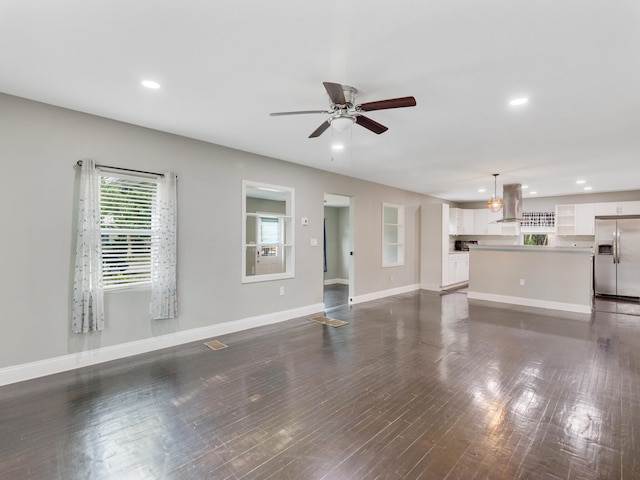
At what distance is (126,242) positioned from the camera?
3561mm

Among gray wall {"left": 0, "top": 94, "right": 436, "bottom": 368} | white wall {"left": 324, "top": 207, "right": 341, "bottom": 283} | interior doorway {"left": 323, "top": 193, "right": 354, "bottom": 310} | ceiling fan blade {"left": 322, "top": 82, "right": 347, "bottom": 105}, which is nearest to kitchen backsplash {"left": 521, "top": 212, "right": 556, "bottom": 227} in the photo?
interior doorway {"left": 323, "top": 193, "right": 354, "bottom": 310}

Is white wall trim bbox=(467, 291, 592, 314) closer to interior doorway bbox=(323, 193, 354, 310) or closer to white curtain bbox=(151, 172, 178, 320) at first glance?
interior doorway bbox=(323, 193, 354, 310)

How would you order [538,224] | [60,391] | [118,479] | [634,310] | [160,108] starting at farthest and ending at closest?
[538,224], [634,310], [160,108], [60,391], [118,479]

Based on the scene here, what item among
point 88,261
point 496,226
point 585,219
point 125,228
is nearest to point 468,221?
point 496,226

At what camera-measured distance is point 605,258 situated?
7352 mm

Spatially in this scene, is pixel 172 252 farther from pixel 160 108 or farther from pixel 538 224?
pixel 538 224

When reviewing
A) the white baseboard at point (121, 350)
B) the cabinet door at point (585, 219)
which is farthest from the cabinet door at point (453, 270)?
the white baseboard at point (121, 350)

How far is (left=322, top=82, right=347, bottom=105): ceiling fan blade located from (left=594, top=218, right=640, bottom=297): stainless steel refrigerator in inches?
321

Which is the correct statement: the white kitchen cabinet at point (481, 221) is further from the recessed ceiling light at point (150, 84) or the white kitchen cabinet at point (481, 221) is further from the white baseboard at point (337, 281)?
the recessed ceiling light at point (150, 84)

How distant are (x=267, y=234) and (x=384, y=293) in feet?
9.88

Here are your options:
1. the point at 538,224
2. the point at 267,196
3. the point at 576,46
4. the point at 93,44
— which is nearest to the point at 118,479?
the point at 93,44

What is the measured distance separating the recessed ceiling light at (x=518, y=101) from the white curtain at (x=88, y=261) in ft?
13.8

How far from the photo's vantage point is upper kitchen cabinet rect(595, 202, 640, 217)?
25.2ft

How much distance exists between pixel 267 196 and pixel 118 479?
20.4ft
